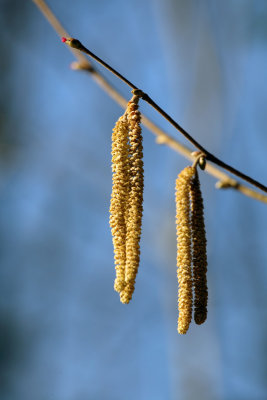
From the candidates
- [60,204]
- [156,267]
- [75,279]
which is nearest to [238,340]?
[156,267]

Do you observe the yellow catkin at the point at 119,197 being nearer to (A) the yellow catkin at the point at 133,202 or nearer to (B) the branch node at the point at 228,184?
(A) the yellow catkin at the point at 133,202

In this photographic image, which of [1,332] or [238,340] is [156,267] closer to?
[238,340]

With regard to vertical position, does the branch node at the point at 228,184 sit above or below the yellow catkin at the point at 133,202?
above

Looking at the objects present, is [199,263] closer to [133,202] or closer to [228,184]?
[133,202]

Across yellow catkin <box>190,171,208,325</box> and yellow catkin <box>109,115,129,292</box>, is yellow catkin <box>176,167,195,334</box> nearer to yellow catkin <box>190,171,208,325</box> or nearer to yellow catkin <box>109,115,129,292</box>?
yellow catkin <box>190,171,208,325</box>

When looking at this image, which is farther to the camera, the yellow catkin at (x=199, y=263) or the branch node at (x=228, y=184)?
the branch node at (x=228, y=184)

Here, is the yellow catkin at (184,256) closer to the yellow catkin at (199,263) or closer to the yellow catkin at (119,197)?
the yellow catkin at (199,263)

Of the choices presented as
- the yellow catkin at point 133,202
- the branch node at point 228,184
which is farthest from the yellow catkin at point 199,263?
the branch node at point 228,184
